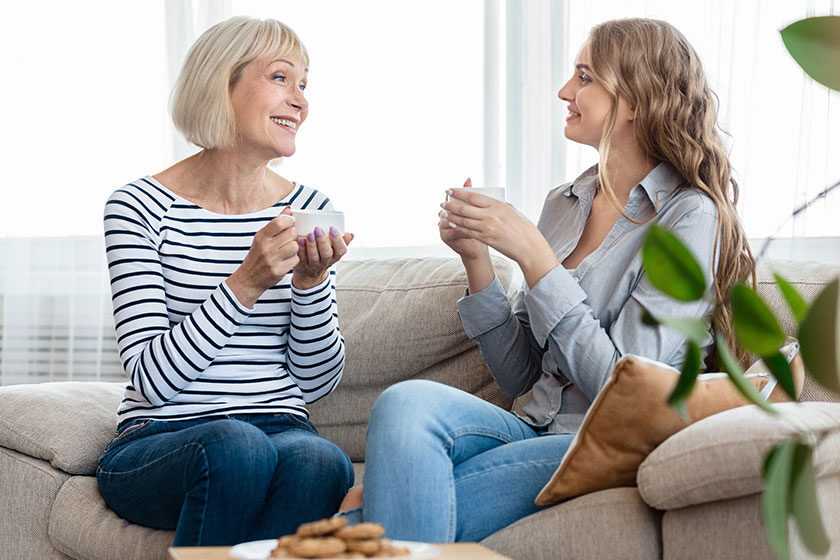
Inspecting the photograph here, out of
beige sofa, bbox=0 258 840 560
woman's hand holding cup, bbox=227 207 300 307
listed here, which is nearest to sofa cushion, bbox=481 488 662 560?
beige sofa, bbox=0 258 840 560

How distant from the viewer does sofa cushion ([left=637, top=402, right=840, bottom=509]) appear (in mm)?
1146

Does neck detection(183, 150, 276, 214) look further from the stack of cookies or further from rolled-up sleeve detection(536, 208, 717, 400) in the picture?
the stack of cookies

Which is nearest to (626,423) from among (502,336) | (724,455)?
(724,455)

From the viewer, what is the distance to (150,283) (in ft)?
5.36

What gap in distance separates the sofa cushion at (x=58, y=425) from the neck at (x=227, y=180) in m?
0.51

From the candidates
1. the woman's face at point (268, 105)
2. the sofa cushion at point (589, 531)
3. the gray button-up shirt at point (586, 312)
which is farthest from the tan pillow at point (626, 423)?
the woman's face at point (268, 105)

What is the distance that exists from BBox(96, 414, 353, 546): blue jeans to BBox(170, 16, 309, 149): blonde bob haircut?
23.3 inches

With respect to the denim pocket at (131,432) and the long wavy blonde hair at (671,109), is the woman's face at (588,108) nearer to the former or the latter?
the long wavy blonde hair at (671,109)

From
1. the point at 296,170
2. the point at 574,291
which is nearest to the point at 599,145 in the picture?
the point at 574,291

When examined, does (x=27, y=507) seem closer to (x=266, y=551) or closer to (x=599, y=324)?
(x=266, y=551)

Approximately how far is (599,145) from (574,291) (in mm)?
325

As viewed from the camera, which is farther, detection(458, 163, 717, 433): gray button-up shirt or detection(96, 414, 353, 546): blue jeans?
detection(458, 163, 717, 433): gray button-up shirt

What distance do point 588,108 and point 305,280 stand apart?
647mm

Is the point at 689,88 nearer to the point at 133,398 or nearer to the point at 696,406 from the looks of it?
the point at 696,406
